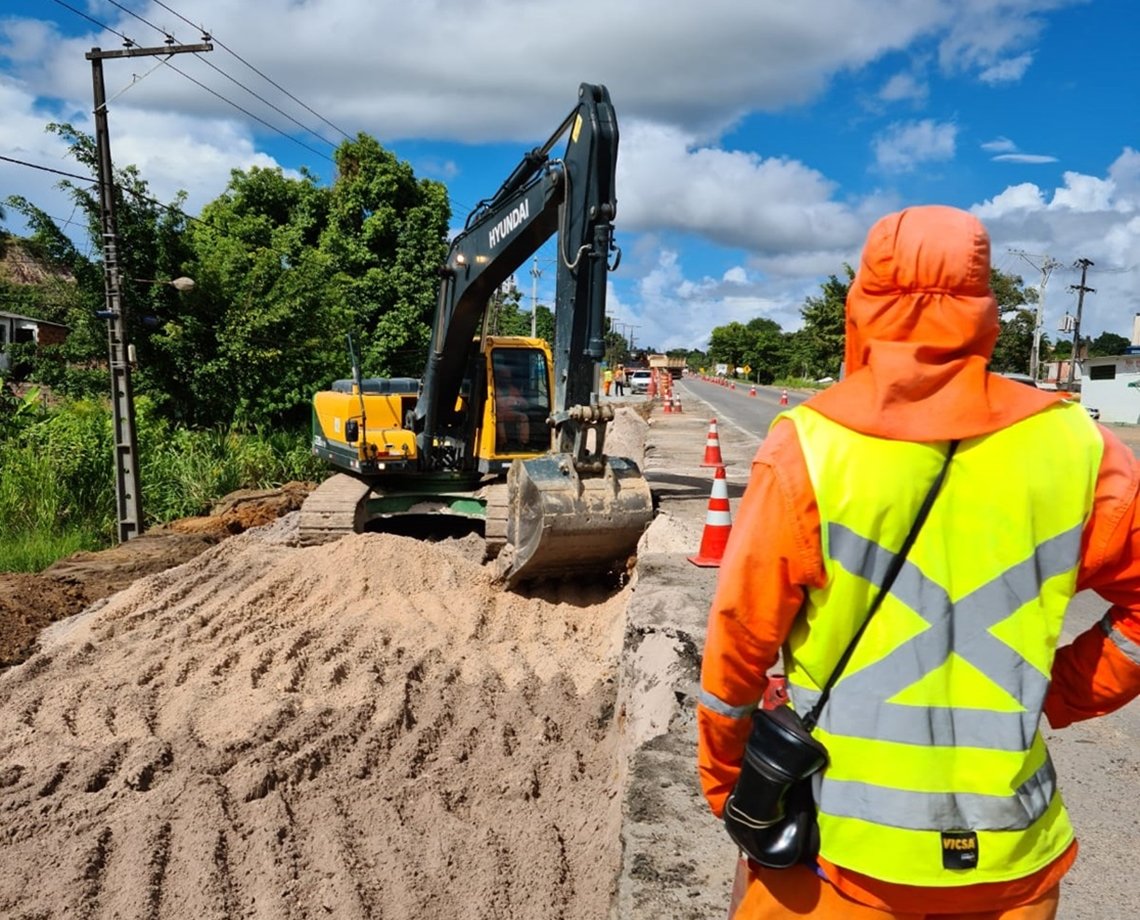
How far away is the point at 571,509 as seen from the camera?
22.0ft

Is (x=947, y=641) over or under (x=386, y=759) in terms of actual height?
over

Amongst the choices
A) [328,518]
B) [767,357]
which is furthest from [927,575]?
[767,357]

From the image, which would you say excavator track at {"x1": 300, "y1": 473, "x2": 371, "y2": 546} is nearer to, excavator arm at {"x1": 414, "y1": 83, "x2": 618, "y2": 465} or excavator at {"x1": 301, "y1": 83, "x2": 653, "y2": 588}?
excavator at {"x1": 301, "y1": 83, "x2": 653, "y2": 588}

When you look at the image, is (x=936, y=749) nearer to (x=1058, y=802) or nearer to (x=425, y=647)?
(x=1058, y=802)

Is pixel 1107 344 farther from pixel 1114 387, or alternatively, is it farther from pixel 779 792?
pixel 779 792

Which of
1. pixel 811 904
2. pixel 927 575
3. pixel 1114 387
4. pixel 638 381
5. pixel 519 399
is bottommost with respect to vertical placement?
pixel 638 381

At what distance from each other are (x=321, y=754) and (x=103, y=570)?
19.3ft

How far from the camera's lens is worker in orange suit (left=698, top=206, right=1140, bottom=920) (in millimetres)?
1535

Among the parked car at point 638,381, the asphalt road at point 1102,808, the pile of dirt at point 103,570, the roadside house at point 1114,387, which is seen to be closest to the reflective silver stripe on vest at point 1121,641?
the asphalt road at point 1102,808

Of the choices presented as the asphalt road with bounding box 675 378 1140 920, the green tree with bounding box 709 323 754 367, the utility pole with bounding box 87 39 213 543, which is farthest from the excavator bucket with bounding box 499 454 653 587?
the green tree with bounding box 709 323 754 367

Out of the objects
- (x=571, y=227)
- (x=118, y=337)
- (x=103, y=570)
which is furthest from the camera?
(x=118, y=337)

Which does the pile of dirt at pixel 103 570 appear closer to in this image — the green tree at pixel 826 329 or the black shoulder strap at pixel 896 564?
the black shoulder strap at pixel 896 564

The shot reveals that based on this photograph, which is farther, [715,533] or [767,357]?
[767,357]

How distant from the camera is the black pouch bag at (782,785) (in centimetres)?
160
